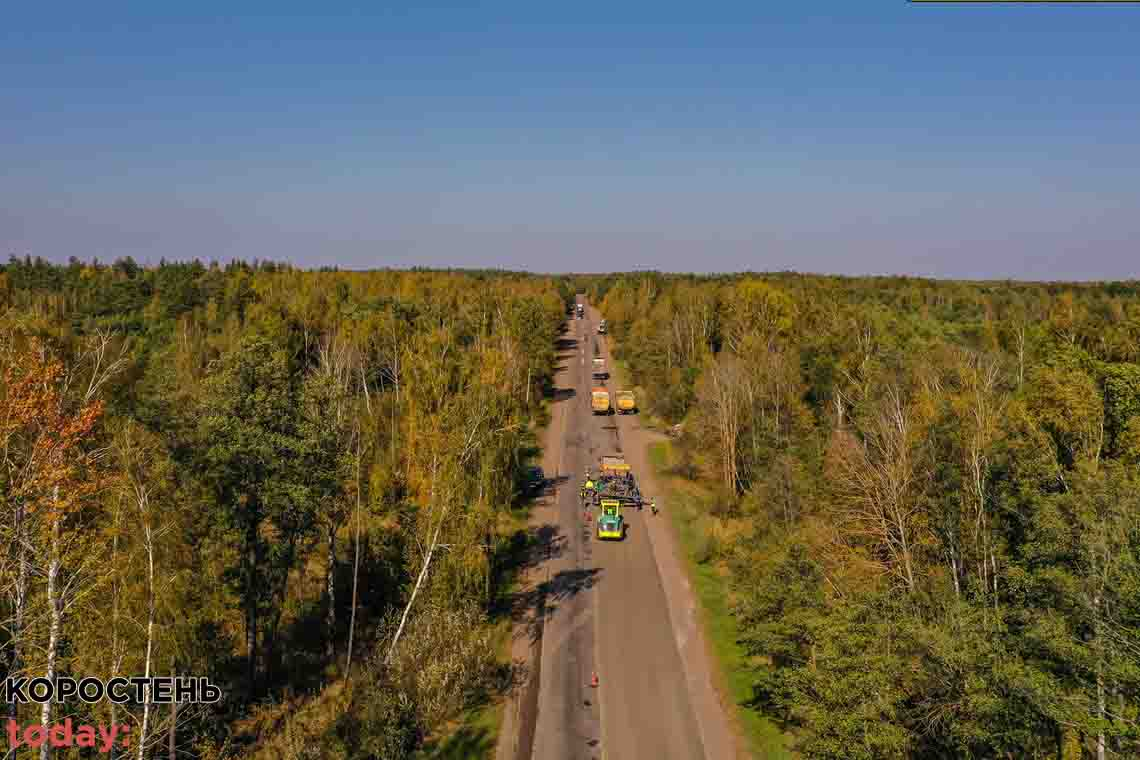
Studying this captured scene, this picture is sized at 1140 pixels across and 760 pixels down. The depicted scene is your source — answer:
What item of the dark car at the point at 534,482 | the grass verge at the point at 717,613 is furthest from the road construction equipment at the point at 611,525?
the dark car at the point at 534,482

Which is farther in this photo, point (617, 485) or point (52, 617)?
point (617, 485)

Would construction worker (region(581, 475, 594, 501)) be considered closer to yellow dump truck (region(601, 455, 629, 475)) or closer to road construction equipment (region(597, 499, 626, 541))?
yellow dump truck (region(601, 455, 629, 475))

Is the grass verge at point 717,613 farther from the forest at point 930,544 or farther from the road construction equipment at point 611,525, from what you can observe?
the road construction equipment at point 611,525

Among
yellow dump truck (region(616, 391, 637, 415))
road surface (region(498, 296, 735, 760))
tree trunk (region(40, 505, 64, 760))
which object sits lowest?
road surface (region(498, 296, 735, 760))

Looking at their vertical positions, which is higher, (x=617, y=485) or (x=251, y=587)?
(x=251, y=587)

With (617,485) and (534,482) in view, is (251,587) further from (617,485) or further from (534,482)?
(617,485)

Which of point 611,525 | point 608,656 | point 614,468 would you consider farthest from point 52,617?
point 614,468

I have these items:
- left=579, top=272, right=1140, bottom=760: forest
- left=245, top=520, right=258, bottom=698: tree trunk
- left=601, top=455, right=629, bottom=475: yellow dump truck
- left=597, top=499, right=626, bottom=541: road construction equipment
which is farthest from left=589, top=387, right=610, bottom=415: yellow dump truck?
left=245, top=520, right=258, bottom=698: tree trunk

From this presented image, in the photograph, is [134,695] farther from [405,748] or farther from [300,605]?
[300,605]
